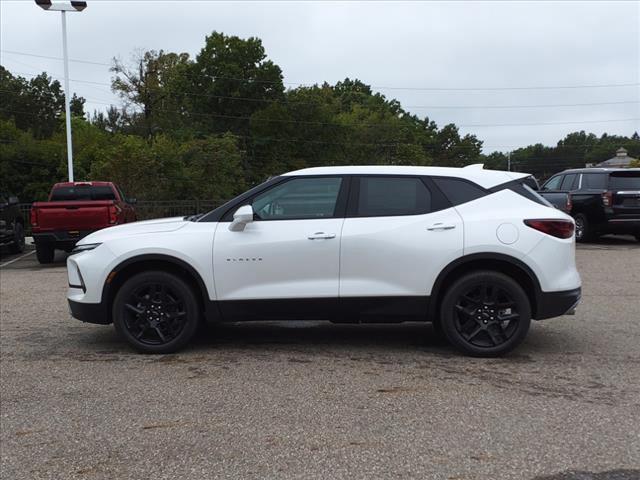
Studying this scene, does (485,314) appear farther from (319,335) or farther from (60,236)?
(60,236)

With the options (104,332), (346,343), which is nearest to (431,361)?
(346,343)

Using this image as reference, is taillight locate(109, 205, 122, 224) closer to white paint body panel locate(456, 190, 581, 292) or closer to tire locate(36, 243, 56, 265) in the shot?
tire locate(36, 243, 56, 265)

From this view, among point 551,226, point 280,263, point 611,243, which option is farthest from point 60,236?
point 611,243

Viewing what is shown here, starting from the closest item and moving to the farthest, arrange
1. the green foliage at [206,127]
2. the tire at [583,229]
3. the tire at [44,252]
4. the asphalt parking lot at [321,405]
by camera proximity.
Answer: the asphalt parking lot at [321,405] < the tire at [44,252] < the tire at [583,229] < the green foliage at [206,127]

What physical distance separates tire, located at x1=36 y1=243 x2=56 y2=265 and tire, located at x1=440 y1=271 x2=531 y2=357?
416 inches

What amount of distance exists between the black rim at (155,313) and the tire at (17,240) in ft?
37.5

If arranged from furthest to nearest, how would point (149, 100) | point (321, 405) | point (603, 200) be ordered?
point (149, 100), point (603, 200), point (321, 405)

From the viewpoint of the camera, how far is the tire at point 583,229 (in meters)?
14.9

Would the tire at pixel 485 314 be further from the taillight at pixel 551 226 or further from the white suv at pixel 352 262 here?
the taillight at pixel 551 226

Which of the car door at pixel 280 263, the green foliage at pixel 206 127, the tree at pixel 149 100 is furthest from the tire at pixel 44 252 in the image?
the tree at pixel 149 100

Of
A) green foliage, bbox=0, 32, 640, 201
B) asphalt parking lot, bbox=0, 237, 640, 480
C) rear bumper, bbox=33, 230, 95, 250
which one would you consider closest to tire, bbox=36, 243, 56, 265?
rear bumper, bbox=33, 230, 95, 250

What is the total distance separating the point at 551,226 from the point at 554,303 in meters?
0.68

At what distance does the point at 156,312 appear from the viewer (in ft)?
18.9

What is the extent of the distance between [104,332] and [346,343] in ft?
8.93
